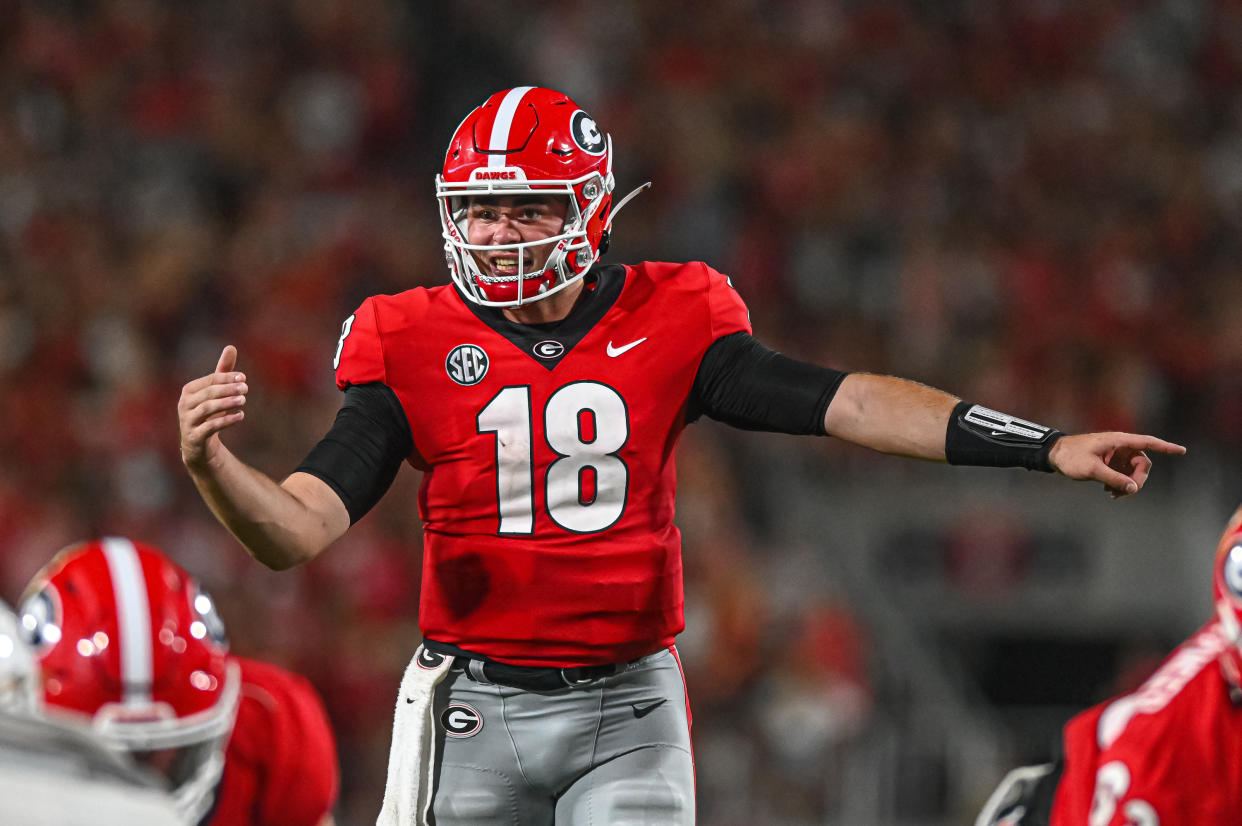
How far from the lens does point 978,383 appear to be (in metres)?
8.54

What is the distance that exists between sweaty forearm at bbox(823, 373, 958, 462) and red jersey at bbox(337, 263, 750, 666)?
321mm

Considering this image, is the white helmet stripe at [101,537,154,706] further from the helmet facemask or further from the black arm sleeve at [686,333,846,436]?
the black arm sleeve at [686,333,846,436]

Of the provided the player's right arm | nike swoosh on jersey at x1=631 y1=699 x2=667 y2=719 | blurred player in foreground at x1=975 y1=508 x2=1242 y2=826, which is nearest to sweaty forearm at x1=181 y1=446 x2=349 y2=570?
the player's right arm

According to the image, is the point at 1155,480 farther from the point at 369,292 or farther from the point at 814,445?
the point at 369,292

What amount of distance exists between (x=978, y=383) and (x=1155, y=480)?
3.29ft

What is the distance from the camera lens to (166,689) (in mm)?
3275

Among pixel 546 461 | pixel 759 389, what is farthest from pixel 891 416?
pixel 546 461

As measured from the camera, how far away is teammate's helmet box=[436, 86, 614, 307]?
332 centimetres

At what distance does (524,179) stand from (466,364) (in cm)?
39

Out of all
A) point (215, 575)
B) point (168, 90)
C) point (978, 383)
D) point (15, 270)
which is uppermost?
point (168, 90)

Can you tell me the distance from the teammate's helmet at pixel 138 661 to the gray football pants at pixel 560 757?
49cm

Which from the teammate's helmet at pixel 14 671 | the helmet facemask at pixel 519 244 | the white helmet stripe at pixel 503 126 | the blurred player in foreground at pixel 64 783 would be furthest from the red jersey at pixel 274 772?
the blurred player in foreground at pixel 64 783

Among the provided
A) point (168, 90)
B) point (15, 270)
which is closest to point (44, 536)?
point (15, 270)

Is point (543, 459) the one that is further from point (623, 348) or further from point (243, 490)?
point (243, 490)
